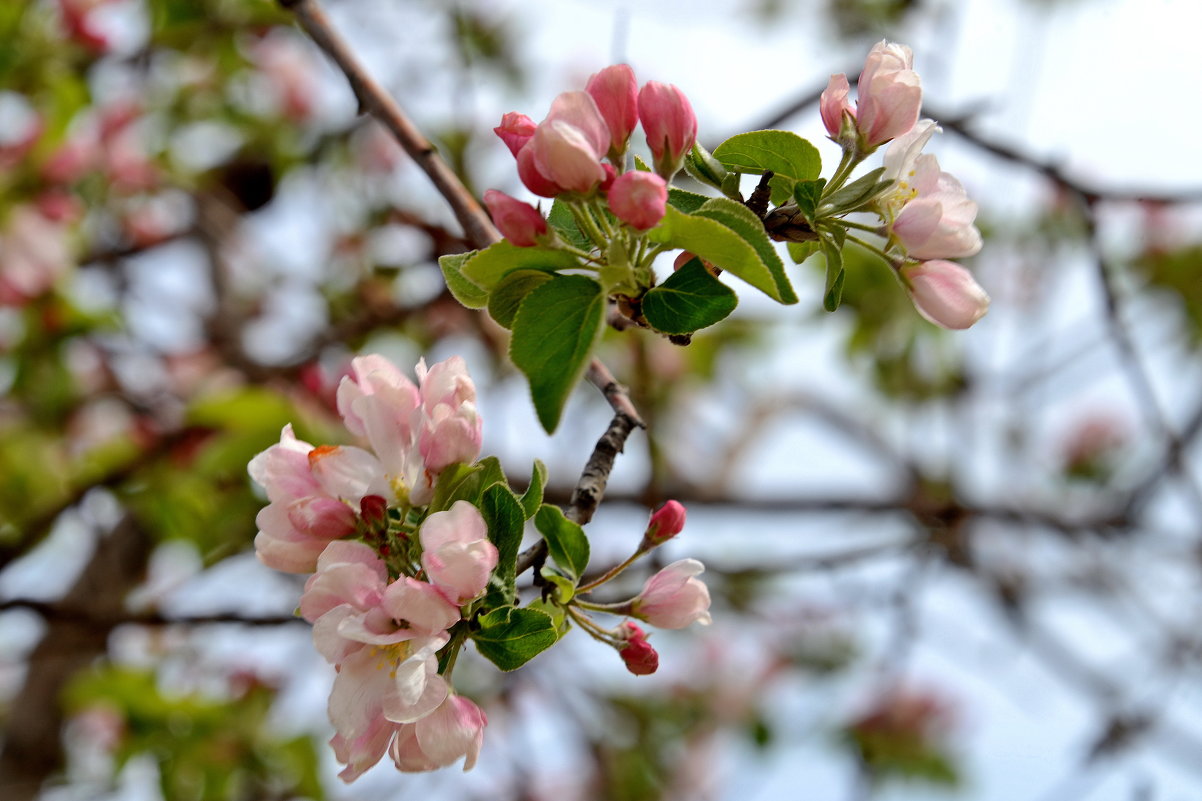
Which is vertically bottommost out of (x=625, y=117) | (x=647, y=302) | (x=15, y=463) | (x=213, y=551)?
(x=15, y=463)

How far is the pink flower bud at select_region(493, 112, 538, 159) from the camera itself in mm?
750

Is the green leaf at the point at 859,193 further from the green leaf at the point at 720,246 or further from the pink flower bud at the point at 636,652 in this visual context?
the pink flower bud at the point at 636,652

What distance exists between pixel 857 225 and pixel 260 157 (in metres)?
3.26

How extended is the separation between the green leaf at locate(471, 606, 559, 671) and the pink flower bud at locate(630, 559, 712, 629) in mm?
119

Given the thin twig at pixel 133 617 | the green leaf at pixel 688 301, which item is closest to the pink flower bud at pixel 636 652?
the green leaf at pixel 688 301

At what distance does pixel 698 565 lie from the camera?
811 mm

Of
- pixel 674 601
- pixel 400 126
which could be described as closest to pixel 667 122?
pixel 674 601

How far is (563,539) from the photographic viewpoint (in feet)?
2.37

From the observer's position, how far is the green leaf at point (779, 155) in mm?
761

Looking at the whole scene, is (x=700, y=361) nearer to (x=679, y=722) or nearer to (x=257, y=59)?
(x=679, y=722)

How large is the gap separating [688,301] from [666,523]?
0.61ft

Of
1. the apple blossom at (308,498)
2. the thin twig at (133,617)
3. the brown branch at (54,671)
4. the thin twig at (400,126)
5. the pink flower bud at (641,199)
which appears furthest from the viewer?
the brown branch at (54,671)

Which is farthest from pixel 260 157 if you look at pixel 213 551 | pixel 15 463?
pixel 213 551

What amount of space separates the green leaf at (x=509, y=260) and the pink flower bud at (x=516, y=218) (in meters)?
0.01
